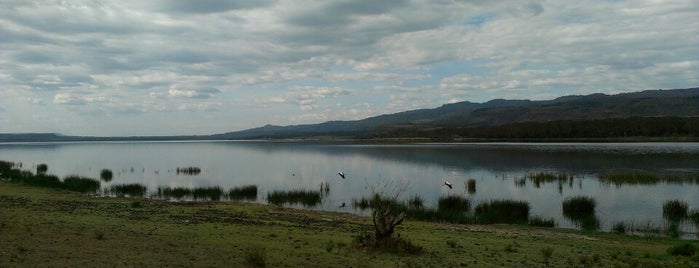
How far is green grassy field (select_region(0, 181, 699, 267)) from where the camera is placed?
10.5m

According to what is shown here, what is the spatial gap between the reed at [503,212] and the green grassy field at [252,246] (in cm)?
583

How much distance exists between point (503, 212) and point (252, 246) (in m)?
16.0

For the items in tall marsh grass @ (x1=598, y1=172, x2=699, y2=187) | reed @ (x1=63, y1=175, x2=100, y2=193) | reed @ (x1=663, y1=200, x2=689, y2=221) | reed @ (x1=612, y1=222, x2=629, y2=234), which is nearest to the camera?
reed @ (x1=612, y1=222, x2=629, y2=234)

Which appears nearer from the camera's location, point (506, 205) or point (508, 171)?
point (506, 205)

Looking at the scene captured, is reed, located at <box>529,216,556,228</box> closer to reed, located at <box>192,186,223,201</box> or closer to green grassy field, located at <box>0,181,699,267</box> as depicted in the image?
green grassy field, located at <box>0,181,699,267</box>

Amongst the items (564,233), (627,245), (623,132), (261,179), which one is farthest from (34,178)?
(623,132)

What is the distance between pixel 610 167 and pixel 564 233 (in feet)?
124

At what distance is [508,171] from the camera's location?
166ft

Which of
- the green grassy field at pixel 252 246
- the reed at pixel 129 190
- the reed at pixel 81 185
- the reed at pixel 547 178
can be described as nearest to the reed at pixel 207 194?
the reed at pixel 129 190

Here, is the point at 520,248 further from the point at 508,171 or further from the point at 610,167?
the point at 610,167

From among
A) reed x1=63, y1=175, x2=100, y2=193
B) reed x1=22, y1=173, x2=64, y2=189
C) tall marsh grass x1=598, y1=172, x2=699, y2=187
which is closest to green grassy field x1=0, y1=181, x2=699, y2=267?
reed x1=63, y1=175, x2=100, y2=193

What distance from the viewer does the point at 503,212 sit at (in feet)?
82.9

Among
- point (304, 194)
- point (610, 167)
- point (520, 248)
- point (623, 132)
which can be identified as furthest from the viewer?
point (623, 132)

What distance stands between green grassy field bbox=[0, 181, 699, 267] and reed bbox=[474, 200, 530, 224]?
5826 mm
